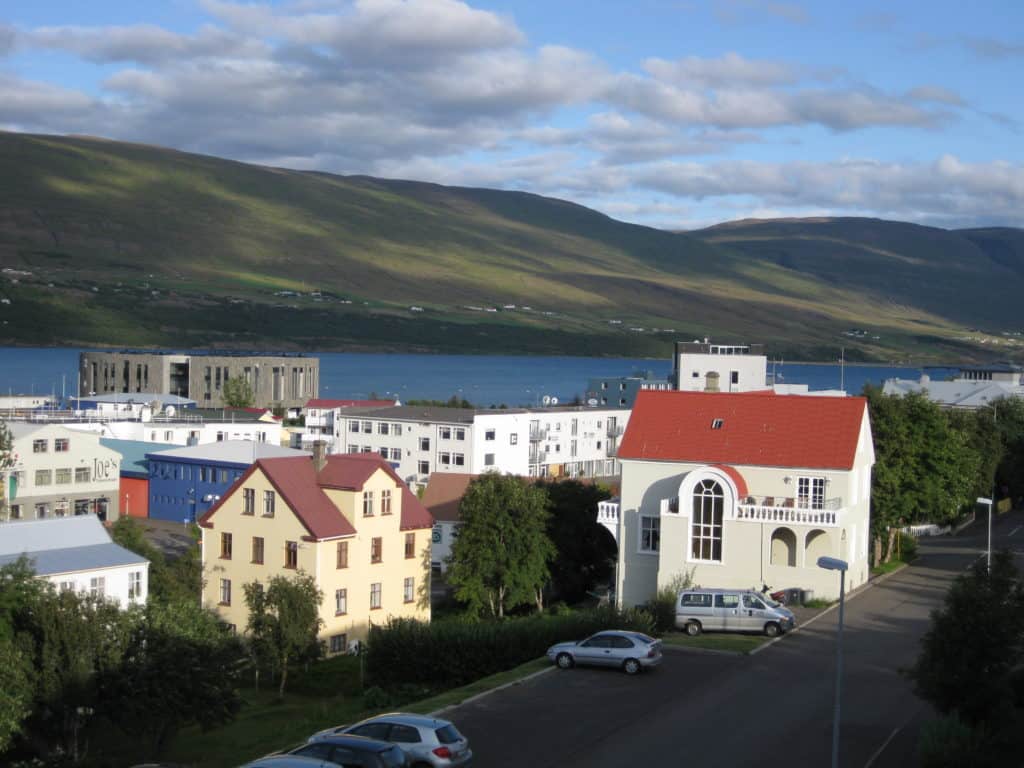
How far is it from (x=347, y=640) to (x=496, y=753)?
23.8m

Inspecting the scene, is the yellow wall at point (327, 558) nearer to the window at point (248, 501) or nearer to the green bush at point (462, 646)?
the window at point (248, 501)

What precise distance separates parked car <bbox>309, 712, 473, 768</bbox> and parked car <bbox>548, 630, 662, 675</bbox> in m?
8.86

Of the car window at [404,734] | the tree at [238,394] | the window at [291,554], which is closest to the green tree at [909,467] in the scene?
the window at [291,554]

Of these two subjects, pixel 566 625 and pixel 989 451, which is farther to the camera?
pixel 989 451

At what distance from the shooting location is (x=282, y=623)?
1540 inches

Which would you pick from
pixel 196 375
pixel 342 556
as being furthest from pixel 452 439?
pixel 196 375

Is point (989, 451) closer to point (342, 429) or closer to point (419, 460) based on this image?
point (419, 460)

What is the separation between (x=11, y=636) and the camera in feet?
94.9

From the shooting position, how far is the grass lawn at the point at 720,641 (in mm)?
32688

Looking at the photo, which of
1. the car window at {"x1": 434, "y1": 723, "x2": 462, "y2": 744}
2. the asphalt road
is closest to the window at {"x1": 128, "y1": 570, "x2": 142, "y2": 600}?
the asphalt road

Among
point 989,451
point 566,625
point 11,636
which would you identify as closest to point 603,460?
point 989,451

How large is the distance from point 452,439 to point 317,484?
4481 centimetres

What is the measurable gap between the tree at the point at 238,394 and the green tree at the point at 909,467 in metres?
99.0

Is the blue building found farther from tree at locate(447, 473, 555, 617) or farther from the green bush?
the green bush
